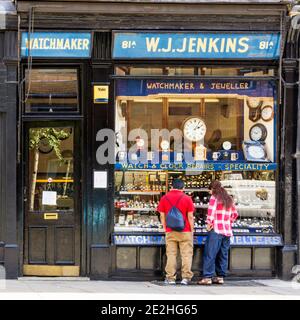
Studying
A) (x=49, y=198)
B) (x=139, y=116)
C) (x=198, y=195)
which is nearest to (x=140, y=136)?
(x=139, y=116)

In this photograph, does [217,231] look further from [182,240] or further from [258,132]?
[258,132]

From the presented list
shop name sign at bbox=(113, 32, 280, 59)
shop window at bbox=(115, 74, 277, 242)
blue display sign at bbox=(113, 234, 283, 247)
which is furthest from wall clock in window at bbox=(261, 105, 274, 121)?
blue display sign at bbox=(113, 234, 283, 247)

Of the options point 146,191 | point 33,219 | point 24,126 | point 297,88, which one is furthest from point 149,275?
point 297,88

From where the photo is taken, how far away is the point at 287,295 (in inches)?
385

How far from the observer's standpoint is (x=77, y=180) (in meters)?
11.1

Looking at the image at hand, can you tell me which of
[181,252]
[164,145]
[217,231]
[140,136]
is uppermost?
[140,136]

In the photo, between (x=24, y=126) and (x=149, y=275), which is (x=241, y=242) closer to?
(x=149, y=275)

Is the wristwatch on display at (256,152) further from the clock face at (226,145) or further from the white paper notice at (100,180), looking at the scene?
the white paper notice at (100,180)

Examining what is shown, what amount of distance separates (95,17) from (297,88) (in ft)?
11.6

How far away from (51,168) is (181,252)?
261 cm

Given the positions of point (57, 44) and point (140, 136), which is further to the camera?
point (140, 136)

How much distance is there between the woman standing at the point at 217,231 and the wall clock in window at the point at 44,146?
2820 millimetres
